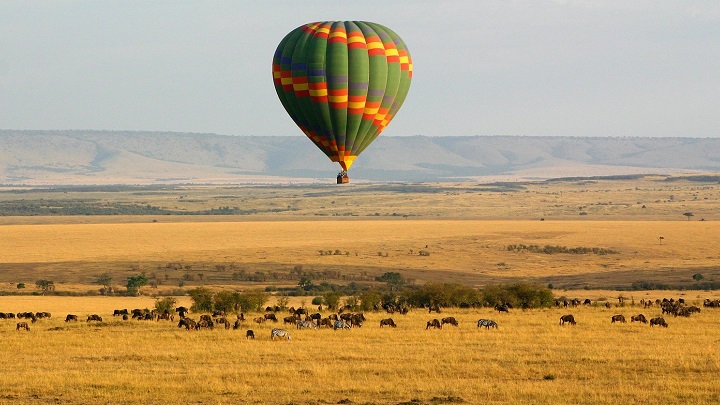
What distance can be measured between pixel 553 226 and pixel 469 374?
97942mm

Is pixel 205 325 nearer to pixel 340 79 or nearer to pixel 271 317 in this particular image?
pixel 271 317

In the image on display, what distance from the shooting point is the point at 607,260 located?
282 feet

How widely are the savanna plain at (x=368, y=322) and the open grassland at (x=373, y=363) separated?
0.25 ft

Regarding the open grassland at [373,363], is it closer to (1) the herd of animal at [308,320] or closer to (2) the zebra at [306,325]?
(1) the herd of animal at [308,320]

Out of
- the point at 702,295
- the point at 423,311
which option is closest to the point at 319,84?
the point at 423,311

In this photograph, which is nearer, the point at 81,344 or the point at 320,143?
the point at 81,344

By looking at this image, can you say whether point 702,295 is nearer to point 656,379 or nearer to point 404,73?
point 404,73

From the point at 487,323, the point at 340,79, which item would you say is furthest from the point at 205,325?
the point at 340,79

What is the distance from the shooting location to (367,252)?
307ft

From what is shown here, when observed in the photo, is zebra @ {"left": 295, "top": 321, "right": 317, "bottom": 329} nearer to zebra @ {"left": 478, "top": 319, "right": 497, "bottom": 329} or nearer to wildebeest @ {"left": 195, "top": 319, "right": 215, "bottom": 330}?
wildebeest @ {"left": 195, "top": 319, "right": 215, "bottom": 330}

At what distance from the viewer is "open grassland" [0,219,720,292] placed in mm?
75312

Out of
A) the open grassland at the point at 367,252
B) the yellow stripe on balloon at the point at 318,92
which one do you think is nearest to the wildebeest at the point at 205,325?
the yellow stripe on balloon at the point at 318,92

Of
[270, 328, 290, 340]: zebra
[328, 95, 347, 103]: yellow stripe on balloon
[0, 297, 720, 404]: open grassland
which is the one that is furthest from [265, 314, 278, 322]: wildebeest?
[328, 95, 347, 103]: yellow stripe on balloon

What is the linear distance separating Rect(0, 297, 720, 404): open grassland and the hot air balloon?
6.65m
